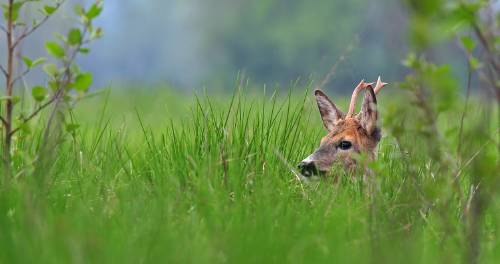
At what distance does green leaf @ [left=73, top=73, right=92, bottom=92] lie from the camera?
12.1ft

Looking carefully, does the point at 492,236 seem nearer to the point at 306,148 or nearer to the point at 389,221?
the point at 389,221

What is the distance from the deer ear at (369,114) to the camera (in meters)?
5.16

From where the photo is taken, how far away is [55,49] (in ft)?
12.1

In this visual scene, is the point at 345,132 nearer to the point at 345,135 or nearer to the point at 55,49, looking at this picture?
the point at 345,135

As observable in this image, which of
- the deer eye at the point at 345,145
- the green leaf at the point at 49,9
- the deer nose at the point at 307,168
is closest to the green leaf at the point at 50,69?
the green leaf at the point at 49,9

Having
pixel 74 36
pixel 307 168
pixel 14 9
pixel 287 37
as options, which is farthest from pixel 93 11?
pixel 287 37

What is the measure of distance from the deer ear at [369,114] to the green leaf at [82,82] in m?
1.93

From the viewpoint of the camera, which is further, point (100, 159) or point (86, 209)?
point (100, 159)

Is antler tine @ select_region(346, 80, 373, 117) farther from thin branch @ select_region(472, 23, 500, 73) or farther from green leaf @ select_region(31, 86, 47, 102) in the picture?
green leaf @ select_region(31, 86, 47, 102)

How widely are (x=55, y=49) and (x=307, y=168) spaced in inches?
65.7

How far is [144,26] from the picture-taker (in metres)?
98.2

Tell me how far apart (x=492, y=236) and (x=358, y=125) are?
1.56 meters

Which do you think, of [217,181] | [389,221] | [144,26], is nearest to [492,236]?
[389,221]

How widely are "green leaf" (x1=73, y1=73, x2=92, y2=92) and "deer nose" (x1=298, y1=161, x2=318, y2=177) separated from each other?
58.4 inches
